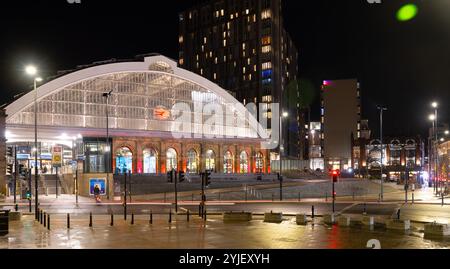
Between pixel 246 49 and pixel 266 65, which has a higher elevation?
pixel 246 49

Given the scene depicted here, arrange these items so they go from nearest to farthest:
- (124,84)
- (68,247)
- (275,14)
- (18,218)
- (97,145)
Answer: (68,247) → (18,218) → (97,145) → (124,84) → (275,14)

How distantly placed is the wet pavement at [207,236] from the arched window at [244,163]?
7356cm

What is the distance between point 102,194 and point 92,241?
44.9 meters

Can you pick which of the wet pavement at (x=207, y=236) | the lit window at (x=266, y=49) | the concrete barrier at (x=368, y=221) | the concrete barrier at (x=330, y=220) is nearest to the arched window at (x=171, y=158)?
the wet pavement at (x=207, y=236)

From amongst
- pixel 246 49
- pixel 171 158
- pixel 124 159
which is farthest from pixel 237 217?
pixel 246 49

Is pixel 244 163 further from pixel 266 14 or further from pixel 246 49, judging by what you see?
pixel 266 14

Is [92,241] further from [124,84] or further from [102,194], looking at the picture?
[124,84]

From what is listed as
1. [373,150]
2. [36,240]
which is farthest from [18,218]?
[373,150]

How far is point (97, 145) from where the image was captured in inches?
3041

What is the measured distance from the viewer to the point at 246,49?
607ft

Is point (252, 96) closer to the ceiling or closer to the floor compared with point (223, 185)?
closer to the ceiling

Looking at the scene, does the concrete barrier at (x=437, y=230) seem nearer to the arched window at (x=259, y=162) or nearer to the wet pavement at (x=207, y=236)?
the wet pavement at (x=207, y=236)

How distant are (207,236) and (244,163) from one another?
268 ft

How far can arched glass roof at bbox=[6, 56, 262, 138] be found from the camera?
77.9m
